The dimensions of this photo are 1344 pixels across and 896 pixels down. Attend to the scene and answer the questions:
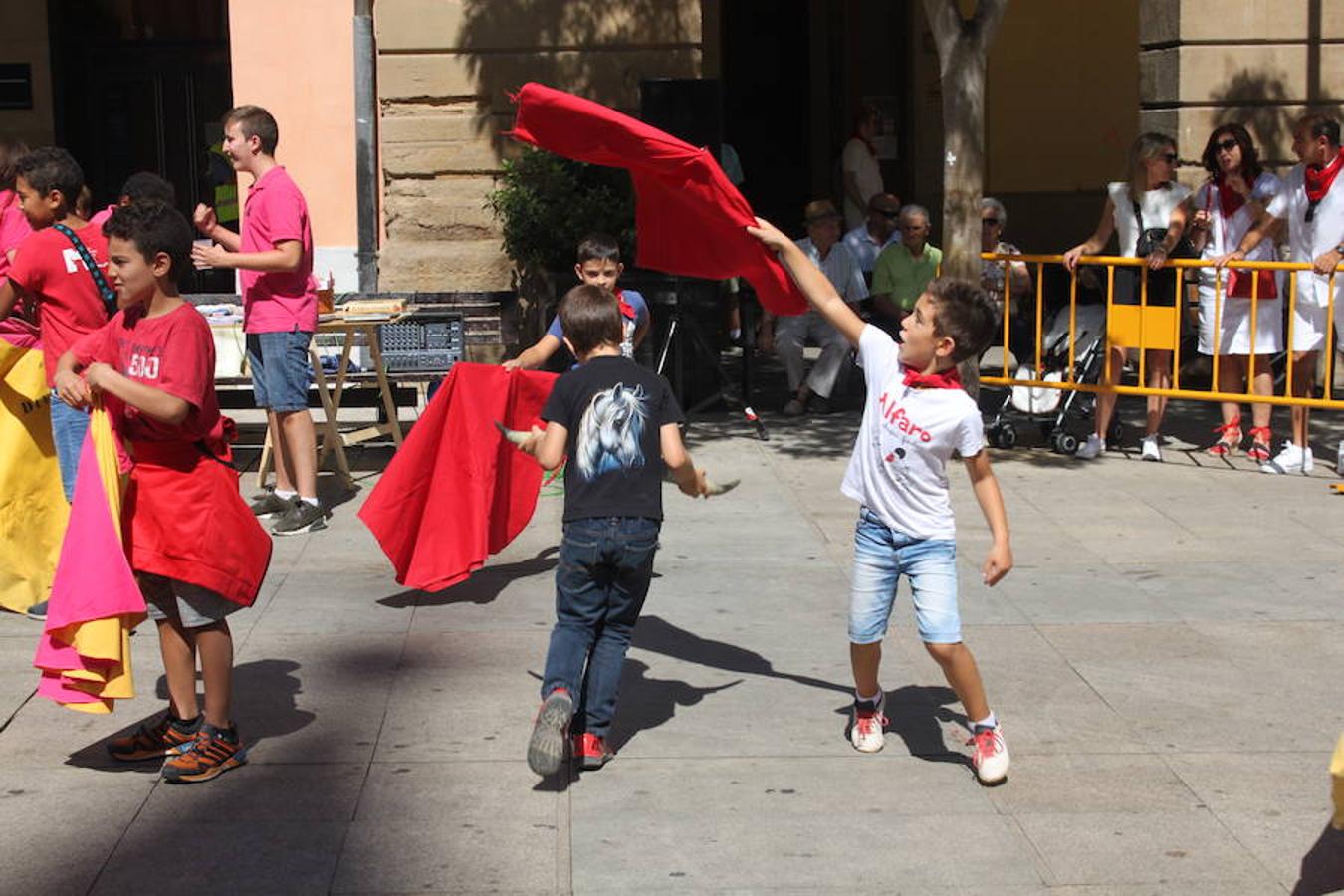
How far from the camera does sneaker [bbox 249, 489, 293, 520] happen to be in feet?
31.7

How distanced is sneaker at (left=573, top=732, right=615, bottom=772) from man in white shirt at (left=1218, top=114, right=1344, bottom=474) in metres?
6.28

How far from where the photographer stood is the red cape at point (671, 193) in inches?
261

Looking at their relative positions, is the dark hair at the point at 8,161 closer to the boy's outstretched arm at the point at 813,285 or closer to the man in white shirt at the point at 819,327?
the boy's outstretched arm at the point at 813,285

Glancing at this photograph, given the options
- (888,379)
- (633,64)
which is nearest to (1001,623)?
(888,379)

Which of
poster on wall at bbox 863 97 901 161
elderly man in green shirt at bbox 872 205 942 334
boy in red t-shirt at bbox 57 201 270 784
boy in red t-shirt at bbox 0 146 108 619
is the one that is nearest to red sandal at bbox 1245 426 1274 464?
elderly man in green shirt at bbox 872 205 942 334

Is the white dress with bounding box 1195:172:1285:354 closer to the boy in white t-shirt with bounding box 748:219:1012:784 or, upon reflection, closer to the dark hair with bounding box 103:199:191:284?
the boy in white t-shirt with bounding box 748:219:1012:784

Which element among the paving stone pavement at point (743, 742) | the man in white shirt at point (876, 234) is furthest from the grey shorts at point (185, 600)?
the man in white shirt at point (876, 234)

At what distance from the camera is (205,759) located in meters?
5.84

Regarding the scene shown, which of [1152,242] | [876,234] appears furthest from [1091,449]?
[876,234]

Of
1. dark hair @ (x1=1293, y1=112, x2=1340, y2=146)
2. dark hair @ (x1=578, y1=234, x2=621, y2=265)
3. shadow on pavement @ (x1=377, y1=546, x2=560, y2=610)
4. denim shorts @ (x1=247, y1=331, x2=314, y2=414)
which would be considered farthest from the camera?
dark hair @ (x1=1293, y1=112, x2=1340, y2=146)

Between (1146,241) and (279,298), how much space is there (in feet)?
17.1

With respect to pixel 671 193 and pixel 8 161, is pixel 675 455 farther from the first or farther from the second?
pixel 8 161

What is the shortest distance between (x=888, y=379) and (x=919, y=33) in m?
14.2

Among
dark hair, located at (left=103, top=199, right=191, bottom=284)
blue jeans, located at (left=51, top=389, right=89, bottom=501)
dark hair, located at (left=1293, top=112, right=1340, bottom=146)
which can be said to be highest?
dark hair, located at (left=1293, top=112, right=1340, bottom=146)
